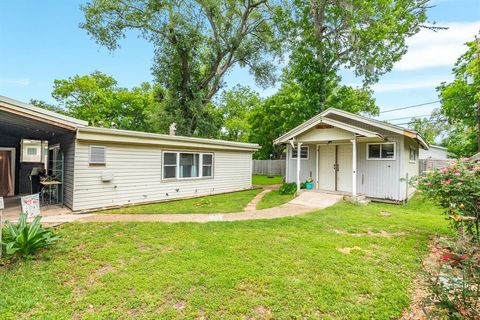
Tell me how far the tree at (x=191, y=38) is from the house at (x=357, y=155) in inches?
353

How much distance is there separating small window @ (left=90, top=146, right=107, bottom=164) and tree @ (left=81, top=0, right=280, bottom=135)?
8.72m

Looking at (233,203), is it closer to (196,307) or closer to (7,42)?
(196,307)

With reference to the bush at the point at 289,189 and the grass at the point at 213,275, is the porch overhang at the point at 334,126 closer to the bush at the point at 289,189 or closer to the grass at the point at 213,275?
the bush at the point at 289,189

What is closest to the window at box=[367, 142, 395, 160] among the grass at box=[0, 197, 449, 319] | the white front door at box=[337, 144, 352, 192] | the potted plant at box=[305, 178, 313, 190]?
the white front door at box=[337, 144, 352, 192]

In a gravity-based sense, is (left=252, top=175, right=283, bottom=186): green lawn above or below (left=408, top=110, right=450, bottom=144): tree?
below

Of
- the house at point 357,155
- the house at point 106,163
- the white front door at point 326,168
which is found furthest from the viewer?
the white front door at point 326,168

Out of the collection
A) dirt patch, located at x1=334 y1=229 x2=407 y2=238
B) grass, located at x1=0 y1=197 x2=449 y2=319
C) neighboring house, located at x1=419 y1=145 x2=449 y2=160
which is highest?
neighboring house, located at x1=419 y1=145 x2=449 y2=160

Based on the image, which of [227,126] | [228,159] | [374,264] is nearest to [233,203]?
[228,159]

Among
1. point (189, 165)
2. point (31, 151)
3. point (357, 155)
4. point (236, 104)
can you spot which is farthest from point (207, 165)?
point (236, 104)

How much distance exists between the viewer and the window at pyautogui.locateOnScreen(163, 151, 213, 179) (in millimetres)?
9586

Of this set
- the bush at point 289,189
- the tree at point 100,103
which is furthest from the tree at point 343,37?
the tree at point 100,103

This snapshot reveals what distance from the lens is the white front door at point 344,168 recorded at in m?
10.2

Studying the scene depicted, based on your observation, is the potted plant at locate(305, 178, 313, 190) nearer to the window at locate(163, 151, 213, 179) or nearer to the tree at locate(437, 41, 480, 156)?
the window at locate(163, 151, 213, 179)

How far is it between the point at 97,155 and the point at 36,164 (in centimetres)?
708
